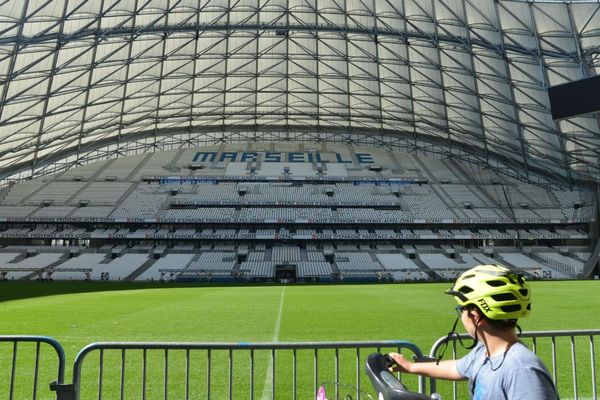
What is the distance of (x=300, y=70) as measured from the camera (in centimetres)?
4216

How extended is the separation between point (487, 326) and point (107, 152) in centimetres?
6112

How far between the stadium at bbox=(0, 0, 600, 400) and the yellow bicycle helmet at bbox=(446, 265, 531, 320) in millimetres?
9964

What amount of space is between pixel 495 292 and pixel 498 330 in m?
0.20

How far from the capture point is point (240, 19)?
113ft

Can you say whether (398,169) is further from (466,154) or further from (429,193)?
(466,154)

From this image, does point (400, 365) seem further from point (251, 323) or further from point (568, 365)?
point (251, 323)

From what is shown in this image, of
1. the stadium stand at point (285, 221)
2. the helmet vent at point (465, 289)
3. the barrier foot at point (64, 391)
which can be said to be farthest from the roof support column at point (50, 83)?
the helmet vent at point (465, 289)

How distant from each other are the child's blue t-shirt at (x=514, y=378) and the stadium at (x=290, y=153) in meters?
9.91

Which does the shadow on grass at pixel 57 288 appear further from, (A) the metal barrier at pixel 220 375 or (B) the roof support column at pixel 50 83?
(A) the metal barrier at pixel 220 375

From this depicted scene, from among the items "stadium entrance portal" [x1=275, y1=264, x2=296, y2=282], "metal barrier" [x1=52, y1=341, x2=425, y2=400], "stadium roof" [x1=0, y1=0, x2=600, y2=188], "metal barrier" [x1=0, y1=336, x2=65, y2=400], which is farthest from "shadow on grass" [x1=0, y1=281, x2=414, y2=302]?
"metal barrier" [x1=52, y1=341, x2=425, y2=400]

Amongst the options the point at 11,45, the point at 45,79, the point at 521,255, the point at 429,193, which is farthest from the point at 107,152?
the point at 521,255

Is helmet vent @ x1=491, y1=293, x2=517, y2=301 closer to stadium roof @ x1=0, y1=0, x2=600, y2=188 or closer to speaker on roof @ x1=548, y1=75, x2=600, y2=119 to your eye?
speaker on roof @ x1=548, y1=75, x2=600, y2=119

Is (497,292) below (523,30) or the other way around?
below

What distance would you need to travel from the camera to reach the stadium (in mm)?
30109
